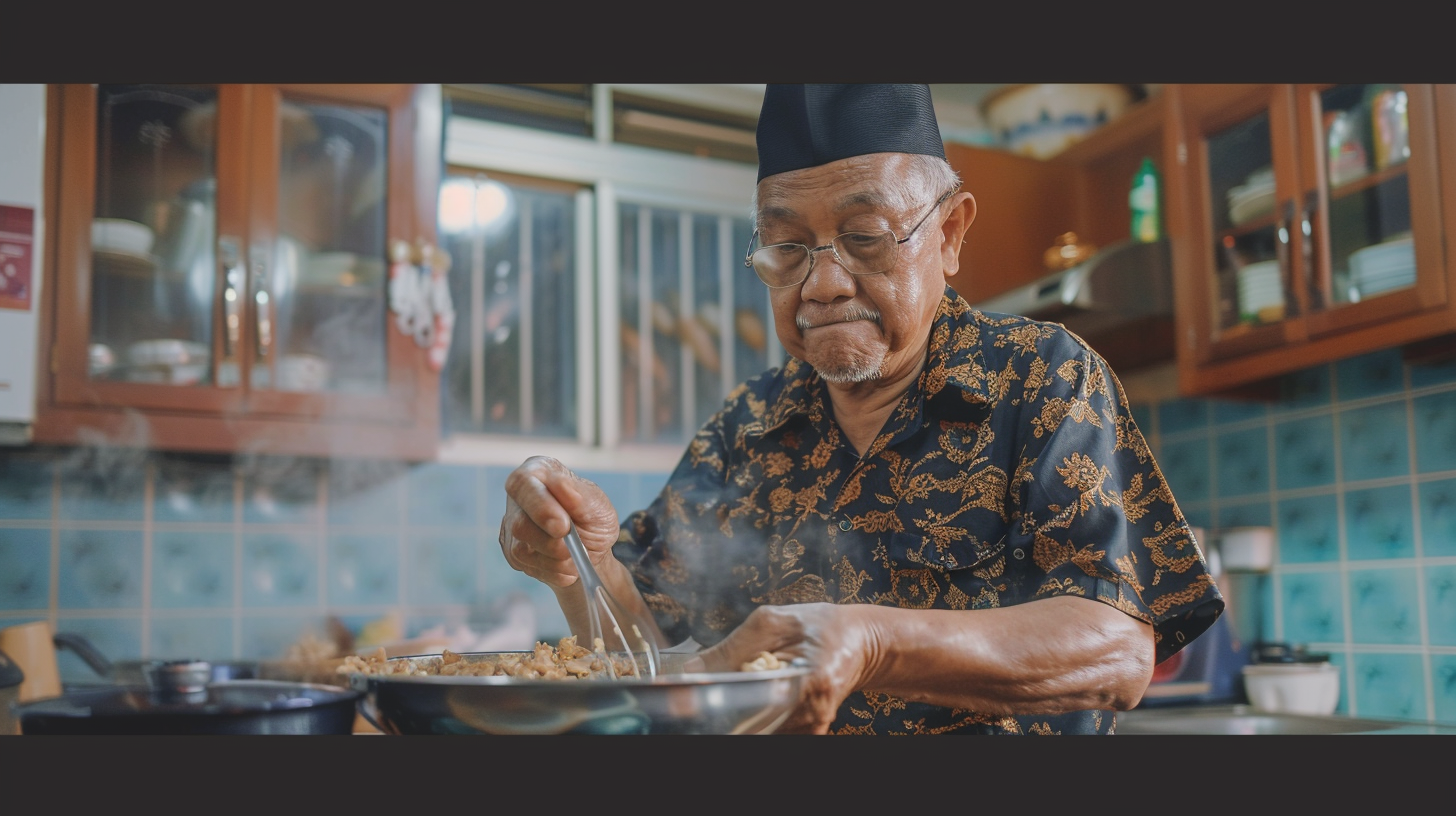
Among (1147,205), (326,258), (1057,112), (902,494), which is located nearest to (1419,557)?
(1147,205)

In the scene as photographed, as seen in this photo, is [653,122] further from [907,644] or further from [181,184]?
[907,644]

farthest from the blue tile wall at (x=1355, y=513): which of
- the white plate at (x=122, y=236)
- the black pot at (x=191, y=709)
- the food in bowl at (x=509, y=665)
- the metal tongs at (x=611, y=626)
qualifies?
the white plate at (x=122, y=236)

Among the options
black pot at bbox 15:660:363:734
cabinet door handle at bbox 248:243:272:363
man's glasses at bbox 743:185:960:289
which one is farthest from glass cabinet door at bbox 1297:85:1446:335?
cabinet door handle at bbox 248:243:272:363

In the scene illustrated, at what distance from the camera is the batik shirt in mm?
958

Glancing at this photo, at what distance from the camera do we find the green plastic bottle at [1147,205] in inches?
99.3

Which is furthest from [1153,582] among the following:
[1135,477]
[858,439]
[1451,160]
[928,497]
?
[1451,160]

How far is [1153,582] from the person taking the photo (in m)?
0.96

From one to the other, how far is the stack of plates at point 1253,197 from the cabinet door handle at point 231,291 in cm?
219

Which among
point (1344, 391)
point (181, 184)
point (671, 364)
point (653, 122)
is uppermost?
point (653, 122)

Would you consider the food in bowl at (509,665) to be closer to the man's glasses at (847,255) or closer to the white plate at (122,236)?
the man's glasses at (847,255)

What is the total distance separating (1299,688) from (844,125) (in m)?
1.73

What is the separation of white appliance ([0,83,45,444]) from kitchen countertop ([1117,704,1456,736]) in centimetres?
227

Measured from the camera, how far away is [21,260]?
2.24 metres

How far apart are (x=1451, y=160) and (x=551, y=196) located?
2.24 m
